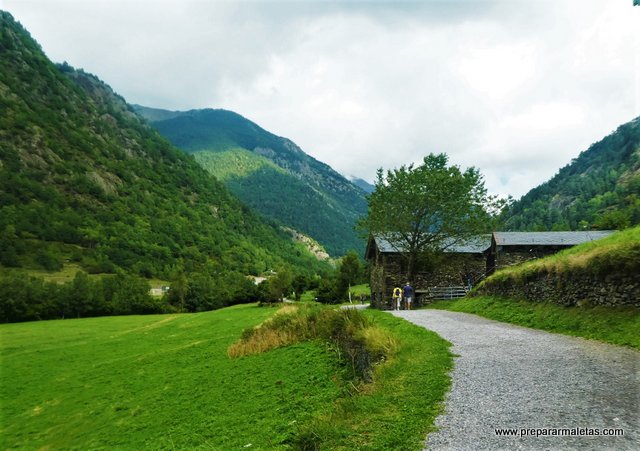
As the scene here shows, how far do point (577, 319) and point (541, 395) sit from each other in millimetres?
8753

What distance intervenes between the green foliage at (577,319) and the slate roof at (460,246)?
2021 cm

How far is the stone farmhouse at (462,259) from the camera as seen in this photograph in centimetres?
4072

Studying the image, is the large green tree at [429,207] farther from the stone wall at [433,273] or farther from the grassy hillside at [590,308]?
the grassy hillside at [590,308]

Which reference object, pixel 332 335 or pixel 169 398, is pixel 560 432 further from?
pixel 169 398

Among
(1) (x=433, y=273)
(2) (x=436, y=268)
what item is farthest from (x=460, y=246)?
(1) (x=433, y=273)

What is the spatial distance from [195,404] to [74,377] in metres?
16.2

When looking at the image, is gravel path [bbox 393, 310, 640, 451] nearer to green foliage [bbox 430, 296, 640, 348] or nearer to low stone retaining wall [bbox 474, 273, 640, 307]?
green foliage [bbox 430, 296, 640, 348]

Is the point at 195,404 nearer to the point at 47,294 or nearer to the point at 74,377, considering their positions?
the point at 74,377

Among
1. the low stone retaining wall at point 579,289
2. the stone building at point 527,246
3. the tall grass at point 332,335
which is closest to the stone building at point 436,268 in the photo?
the stone building at point 527,246

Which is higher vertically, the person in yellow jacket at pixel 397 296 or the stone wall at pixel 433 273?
the stone wall at pixel 433 273

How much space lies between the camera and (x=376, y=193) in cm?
4094

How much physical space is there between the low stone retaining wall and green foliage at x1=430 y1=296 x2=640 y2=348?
12.6 inches

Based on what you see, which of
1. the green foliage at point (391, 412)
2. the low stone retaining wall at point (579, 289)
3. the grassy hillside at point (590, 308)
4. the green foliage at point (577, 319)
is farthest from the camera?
the low stone retaining wall at point (579, 289)

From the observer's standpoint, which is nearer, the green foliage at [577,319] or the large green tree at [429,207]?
the green foliage at [577,319]
